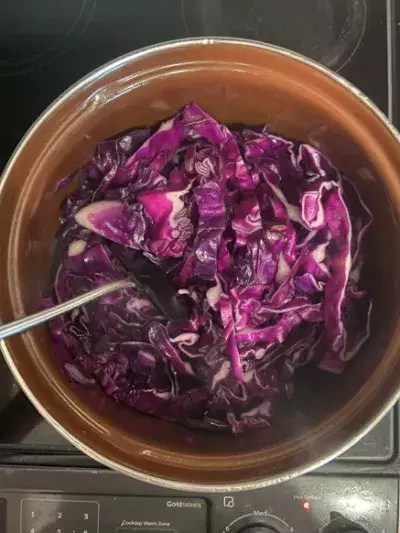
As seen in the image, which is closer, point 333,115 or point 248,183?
point 333,115

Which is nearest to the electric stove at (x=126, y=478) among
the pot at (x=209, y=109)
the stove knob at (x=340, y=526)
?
the stove knob at (x=340, y=526)

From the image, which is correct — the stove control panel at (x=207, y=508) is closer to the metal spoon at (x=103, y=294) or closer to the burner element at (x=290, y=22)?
the metal spoon at (x=103, y=294)

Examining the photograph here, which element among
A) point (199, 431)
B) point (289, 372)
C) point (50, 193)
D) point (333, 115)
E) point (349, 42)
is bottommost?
point (199, 431)

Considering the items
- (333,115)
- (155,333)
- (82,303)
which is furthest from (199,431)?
(333,115)

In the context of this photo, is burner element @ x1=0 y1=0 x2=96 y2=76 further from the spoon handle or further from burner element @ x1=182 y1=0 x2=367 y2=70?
the spoon handle

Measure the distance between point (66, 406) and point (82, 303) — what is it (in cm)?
19

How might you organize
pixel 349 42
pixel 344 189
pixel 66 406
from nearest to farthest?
pixel 66 406
pixel 344 189
pixel 349 42

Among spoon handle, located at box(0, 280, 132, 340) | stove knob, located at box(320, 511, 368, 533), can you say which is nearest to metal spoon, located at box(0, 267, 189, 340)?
spoon handle, located at box(0, 280, 132, 340)

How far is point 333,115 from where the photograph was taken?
4.31ft

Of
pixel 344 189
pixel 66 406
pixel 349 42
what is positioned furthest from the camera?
pixel 349 42

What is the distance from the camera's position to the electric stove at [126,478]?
1398mm

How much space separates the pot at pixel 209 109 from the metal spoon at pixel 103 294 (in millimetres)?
36

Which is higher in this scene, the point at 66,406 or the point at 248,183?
the point at 248,183

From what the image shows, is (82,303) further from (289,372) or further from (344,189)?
(344,189)
